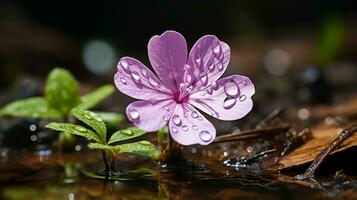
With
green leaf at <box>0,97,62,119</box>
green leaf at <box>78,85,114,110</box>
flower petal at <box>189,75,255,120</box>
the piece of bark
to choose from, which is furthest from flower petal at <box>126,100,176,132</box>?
green leaf at <box>0,97,62,119</box>

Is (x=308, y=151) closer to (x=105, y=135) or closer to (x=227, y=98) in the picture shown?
(x=227, y=98)

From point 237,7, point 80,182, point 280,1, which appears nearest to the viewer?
point 80,182

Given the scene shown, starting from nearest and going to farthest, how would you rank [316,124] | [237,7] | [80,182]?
[80,182]
[316,124]
[237,7]

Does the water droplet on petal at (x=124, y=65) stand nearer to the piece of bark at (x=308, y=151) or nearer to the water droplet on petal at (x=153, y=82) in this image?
the water droplet on petal at (x=153, y=82)

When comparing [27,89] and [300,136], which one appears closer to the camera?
[300,136]

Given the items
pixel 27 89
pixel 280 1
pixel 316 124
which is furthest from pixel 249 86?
pixel 280 1

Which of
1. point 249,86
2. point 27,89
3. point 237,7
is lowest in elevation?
point 249,86

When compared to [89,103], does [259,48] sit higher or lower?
higher

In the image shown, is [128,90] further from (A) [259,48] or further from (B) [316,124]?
(A) [259,48]

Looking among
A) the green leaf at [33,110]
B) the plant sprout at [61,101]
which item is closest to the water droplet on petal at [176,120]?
the plant sprout at [61,101]
